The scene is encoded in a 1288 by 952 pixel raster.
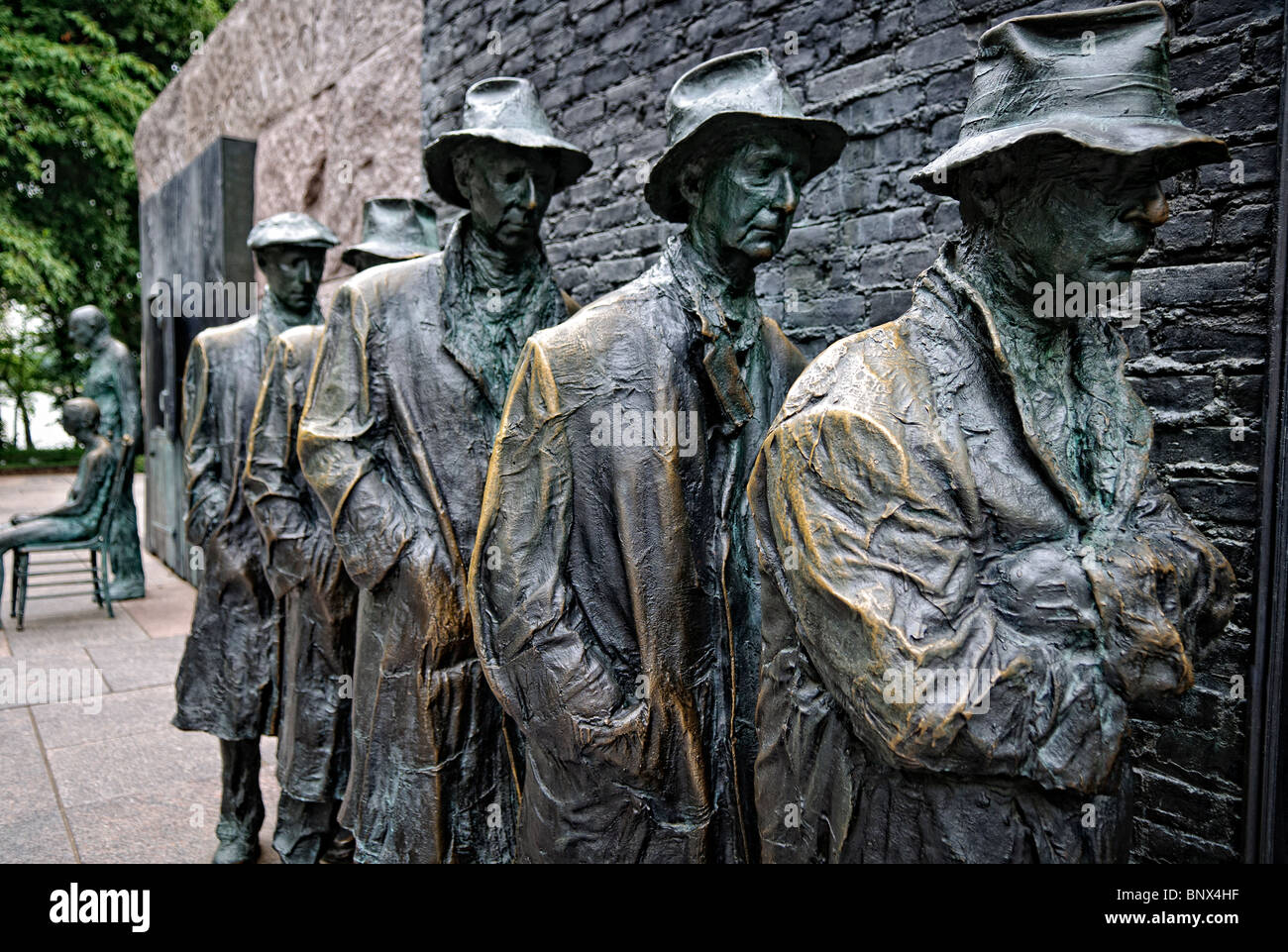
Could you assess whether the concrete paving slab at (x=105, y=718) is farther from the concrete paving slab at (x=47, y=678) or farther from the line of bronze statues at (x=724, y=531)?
the line of bronze statues at (x=724, y=531)

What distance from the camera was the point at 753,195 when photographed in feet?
7.02

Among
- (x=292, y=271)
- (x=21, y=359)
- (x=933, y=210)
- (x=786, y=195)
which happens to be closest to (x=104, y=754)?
(x=292, y=271)

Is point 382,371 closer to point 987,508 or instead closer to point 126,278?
point 987,508

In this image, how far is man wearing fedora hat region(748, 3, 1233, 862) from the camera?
145 cm

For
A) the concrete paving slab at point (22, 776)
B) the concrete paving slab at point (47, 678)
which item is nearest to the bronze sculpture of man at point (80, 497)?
the concrete paving slab at point (47, 678)

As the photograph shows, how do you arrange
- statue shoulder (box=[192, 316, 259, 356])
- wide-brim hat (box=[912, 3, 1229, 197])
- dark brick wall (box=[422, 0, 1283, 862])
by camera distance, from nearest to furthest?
wide-brim hat (box=[912, 3, 1229, 197]) < dark brick wall (box=[422, 0, 1283, 862]) < statue shoulder (box=[192, 316, 259, 356])

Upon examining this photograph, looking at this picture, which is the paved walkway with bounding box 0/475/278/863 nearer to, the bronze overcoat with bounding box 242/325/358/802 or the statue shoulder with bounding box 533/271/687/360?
the bronze overcoat with bounding box 242/325/358/802

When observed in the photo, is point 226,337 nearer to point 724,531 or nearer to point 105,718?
point 105,718

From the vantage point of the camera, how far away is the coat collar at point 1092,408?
1573mm

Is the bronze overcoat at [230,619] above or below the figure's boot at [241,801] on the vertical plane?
above

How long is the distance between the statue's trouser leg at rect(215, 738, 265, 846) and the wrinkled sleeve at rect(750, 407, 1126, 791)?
9.64 feet

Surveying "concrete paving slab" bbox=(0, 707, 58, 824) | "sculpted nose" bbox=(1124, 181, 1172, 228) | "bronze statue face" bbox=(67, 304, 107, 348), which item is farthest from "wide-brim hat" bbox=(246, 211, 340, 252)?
"bronze statue face" bbox=(67, 304, 107, 348)

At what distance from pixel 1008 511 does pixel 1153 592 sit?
0.25 metres

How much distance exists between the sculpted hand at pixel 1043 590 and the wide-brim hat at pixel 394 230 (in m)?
3.11
